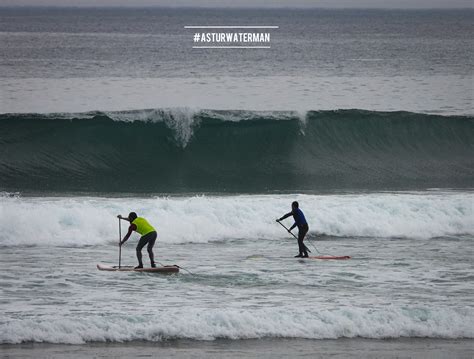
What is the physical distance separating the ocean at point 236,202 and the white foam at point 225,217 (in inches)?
1.9

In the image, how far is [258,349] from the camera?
9.54 m

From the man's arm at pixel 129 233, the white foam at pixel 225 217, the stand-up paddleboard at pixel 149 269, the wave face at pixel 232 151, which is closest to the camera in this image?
the man's arm at pixel 129 233

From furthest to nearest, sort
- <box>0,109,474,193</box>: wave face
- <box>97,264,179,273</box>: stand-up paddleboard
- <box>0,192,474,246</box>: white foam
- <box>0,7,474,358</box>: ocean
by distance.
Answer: <box>0,109,474,193</box>: wave face, <box>0,192,474,246</box>: white foam, <box>97,264,179,273</box>: stand-up paddleboard, <box>0,7,474,358</box>: ocean

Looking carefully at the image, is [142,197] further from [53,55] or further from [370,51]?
[370,51]

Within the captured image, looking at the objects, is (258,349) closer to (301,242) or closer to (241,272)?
(241,272)

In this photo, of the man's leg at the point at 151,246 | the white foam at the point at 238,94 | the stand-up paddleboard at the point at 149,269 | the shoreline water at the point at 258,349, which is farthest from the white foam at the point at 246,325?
the white foam at the point at 238,94

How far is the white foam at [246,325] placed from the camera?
9711 millimetres

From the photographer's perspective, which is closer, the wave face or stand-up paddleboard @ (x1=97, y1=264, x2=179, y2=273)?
stand-up paddleboard @ (x1=97, y1=264, x2=179, y2=273)

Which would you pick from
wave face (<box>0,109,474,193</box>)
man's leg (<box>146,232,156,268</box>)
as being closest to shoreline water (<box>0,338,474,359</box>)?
man's leg (<box>146,232,156,268</box>)

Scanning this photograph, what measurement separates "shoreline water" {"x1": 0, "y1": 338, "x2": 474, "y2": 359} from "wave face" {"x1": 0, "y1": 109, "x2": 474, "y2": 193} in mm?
11961

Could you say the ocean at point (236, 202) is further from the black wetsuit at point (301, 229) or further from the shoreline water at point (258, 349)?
the black wetsuit at point (301, 229)

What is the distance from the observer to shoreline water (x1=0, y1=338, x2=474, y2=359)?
9.25 meters

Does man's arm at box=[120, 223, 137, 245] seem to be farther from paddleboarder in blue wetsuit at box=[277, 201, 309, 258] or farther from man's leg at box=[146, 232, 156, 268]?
paddleboarder in blue wetsuit at box=[277, 201, 309, 258]

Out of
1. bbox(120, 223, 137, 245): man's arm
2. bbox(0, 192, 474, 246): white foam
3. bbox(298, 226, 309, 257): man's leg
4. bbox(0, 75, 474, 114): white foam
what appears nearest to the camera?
bbox(120, 223, 137, 245): man's arm
